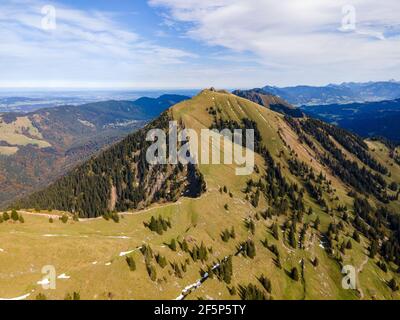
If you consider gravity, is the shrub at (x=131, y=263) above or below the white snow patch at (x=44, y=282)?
below

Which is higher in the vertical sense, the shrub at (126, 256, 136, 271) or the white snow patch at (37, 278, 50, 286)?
the white snow patch at (37, 278, 50, 286)

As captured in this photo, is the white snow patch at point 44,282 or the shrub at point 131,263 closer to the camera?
the white snow patch at point 44,282

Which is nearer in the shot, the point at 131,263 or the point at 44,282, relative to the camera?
the point at 44,282

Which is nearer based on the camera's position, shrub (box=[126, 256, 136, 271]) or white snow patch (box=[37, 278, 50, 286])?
white snow patch (box=[37, 278, 50, 286])

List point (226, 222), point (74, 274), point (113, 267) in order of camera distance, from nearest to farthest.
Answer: point (74, 274) → point (113, 267) → point (226, 222)

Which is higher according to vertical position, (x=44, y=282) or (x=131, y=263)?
(x=44, y=282)
